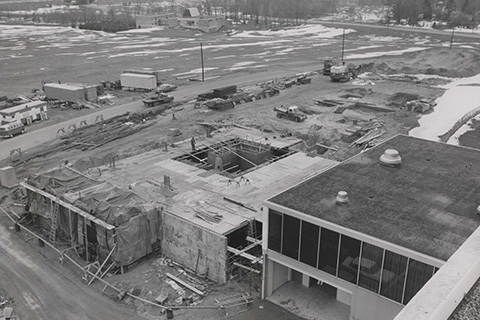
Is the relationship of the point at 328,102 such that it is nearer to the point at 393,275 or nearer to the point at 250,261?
the point at 250,261

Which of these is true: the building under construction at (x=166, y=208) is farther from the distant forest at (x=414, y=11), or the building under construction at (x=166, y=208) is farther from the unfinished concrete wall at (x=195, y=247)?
the distant forest at (x=414, y=11)

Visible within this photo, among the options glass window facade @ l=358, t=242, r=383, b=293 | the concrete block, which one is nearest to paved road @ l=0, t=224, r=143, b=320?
the concrete block

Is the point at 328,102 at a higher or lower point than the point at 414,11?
lower

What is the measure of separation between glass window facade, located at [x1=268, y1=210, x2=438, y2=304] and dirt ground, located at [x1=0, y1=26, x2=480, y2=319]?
3.59 metres

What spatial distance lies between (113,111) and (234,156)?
22.7m

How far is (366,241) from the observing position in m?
15.5

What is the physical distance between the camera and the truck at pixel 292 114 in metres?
43.0

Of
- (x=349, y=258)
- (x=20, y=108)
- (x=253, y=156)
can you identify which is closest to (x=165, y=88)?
(x=20, y=108)

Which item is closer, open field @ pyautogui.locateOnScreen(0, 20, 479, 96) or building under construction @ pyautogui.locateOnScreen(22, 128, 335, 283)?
building under construction @ pyautogui.locateOnScreen(22, 128, 335, 283)

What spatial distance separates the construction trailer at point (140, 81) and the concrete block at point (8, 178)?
29331 mm

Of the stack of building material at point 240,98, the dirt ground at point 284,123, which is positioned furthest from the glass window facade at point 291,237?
the stack of building material at point 240,98

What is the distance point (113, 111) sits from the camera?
161 ft

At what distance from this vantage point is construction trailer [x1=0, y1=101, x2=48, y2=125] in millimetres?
42656

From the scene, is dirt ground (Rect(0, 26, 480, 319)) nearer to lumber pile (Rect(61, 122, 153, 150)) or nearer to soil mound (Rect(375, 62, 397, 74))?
soil mound (Rect(375, 62, 397, 74))
